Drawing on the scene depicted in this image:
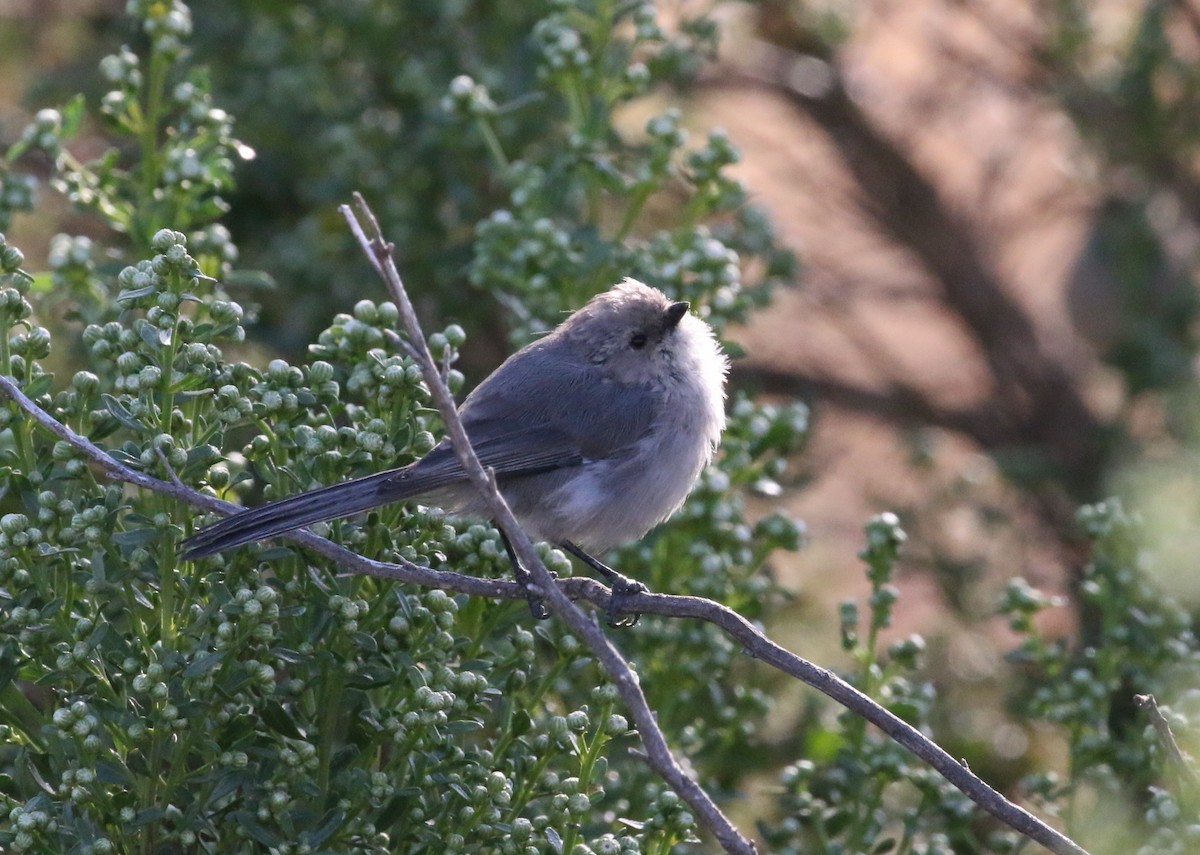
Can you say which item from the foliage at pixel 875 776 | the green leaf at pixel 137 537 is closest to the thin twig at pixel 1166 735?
the foliage at pixel 875 776

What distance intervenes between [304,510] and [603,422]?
1.27 m

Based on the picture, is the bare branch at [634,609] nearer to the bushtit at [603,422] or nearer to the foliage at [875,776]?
the foliage at [875,776]

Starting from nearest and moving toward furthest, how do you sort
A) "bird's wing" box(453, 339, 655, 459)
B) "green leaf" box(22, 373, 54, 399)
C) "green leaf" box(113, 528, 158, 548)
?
"green leaf" box(113, 528, 158, 548)
"green leaf" box(22, 373, 54, 399)
"bird's wing" box(453, 339, 655, 459)

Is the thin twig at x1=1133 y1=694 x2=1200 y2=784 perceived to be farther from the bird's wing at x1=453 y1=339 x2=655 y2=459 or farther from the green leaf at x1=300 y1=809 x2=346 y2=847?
the bird's wing at x1=453 y1=339 x2=655 y2=459

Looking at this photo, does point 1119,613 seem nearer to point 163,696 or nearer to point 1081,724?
point 1081,724

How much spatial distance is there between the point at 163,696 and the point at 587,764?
72cm

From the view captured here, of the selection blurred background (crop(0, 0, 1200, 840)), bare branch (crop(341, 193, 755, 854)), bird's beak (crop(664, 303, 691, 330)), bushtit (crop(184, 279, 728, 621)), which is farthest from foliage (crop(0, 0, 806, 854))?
blurred background (crop(0, 0, 1200, 840))

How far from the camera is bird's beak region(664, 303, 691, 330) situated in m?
3.61

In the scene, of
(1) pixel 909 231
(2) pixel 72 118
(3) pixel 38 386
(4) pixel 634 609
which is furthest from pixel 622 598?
(1) pixel 909 231

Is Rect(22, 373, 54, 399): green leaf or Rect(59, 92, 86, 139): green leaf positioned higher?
Rect(59, 92, 86, 139): green leaf

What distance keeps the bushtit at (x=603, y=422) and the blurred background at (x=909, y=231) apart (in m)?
0.85

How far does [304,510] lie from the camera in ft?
8.25

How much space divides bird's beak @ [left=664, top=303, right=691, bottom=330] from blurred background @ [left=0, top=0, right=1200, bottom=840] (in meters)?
0.90

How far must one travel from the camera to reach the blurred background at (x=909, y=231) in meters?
5.28
